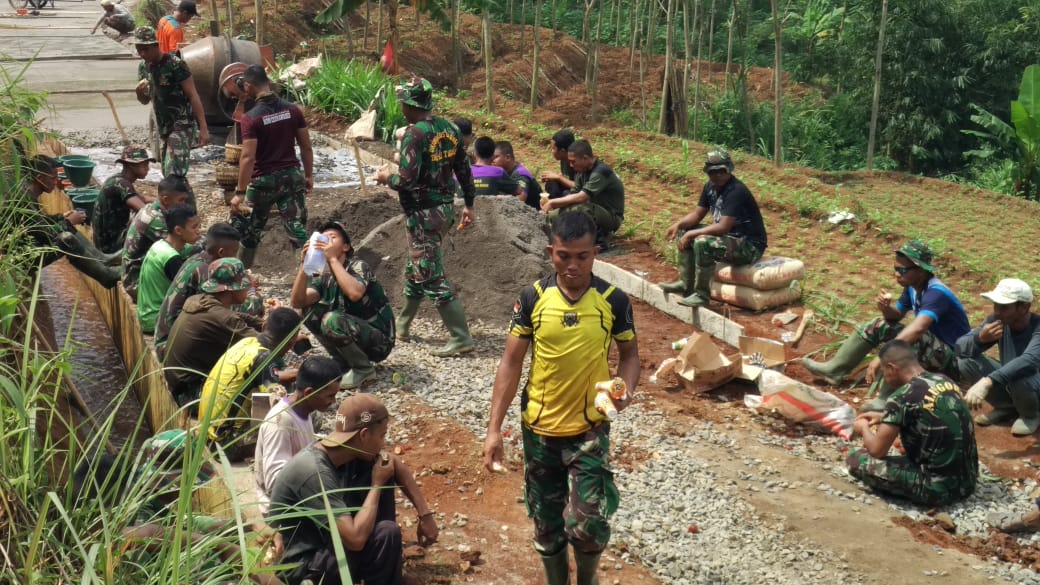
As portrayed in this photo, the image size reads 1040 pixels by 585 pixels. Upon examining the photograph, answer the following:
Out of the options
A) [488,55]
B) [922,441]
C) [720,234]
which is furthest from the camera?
[488,55]

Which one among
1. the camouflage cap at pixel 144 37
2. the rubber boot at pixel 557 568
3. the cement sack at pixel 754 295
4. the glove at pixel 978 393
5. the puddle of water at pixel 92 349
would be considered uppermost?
the camouflage cap at pixel 144 37

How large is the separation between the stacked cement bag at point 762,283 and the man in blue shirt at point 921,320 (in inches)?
57.7

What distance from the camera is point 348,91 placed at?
16.4 meters

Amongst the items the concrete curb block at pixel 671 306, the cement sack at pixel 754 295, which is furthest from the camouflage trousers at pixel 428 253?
the cement sack at pixel 754 295

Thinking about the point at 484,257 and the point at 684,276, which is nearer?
the point at 684,276

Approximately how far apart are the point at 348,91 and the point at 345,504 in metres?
12.7

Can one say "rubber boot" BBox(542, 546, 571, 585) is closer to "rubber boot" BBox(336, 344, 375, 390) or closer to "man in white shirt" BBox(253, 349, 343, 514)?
"man in white shirt" BBox(253, 349, 343, 514)

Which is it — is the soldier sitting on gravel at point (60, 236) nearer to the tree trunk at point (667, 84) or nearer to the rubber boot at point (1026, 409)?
the rubber boot at point (1026, 409)

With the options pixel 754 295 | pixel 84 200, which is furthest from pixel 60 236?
pixel 754 295

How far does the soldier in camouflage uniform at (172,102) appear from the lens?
9.84 m

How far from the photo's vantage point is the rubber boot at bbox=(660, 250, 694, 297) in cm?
922

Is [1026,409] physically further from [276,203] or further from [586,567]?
[276,203]

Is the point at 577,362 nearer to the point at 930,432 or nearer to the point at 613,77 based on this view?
the point at 930,432

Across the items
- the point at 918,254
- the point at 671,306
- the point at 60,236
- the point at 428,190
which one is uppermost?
the point at 428,190
